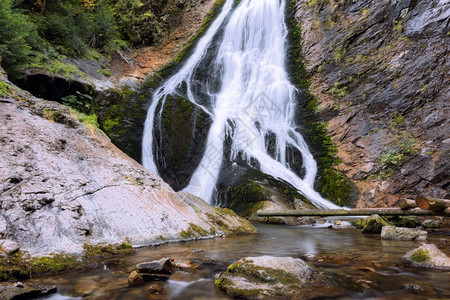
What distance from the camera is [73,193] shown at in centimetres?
427

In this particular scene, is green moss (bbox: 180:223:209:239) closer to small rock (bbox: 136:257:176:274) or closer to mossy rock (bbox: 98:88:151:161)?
small rock (bbox: 136:257:176:274)

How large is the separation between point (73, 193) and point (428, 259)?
5.01 meters

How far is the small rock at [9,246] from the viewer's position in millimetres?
2991

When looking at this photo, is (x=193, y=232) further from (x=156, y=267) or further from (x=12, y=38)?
(x=12, y=38)

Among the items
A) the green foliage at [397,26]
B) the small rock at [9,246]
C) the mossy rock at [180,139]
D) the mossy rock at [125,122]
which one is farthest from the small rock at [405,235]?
the green foliage at [397,26]

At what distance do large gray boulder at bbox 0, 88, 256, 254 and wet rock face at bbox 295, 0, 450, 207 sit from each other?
284 inches

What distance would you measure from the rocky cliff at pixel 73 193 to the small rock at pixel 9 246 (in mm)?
124

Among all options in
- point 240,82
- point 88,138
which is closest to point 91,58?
point 240,82

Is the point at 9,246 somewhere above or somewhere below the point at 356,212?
above

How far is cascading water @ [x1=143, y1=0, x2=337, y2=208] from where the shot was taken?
11.9 metres

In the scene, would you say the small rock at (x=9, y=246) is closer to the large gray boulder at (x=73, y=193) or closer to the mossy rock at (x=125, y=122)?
the large gray boulder at (x=73, y=193)

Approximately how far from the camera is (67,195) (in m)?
4.16

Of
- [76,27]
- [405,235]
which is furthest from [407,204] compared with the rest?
[76,27]

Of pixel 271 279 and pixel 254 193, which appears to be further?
pixel 254 193
